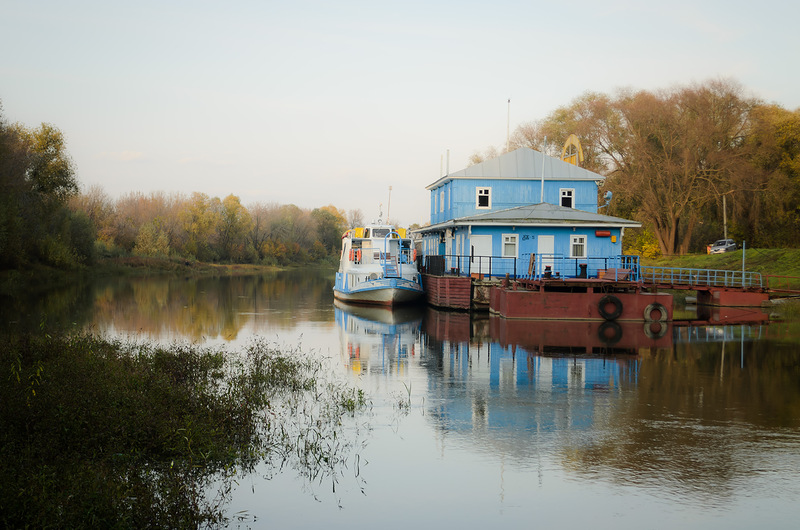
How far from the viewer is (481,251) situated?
36.2 metres

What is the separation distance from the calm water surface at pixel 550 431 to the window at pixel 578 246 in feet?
30.8

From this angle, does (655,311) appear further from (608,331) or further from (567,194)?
(567,194)

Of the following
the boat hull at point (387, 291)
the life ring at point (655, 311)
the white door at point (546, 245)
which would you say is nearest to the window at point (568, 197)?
the white door at point (546, 245)

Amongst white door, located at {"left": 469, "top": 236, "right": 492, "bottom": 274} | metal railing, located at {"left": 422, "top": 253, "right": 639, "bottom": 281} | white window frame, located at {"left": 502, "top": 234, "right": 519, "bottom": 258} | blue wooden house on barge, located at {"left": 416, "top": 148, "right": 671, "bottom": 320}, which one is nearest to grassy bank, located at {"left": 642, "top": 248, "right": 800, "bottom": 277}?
blue wooden house on barge, located at {"left": 416, "top": 148, "right": 671, "bottom": 320}

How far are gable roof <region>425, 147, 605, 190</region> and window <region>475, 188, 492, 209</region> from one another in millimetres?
729

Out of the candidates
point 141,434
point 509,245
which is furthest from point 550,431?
point 509,245

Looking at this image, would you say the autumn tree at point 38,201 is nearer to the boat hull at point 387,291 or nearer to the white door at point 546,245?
the boat hull at point 387,291

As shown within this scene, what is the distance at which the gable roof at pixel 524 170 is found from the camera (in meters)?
42.2

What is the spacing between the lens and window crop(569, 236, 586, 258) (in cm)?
3564

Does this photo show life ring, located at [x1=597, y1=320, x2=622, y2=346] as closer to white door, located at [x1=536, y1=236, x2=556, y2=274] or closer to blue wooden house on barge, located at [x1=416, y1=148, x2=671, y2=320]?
blue wooden house on barge, located at [x1=416, y1=148, x2=671, y2=320]

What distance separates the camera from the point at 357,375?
17.7m

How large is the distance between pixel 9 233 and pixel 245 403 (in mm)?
36058

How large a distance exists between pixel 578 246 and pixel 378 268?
1021cm

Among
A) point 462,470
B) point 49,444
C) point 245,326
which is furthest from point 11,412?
point 245,326
